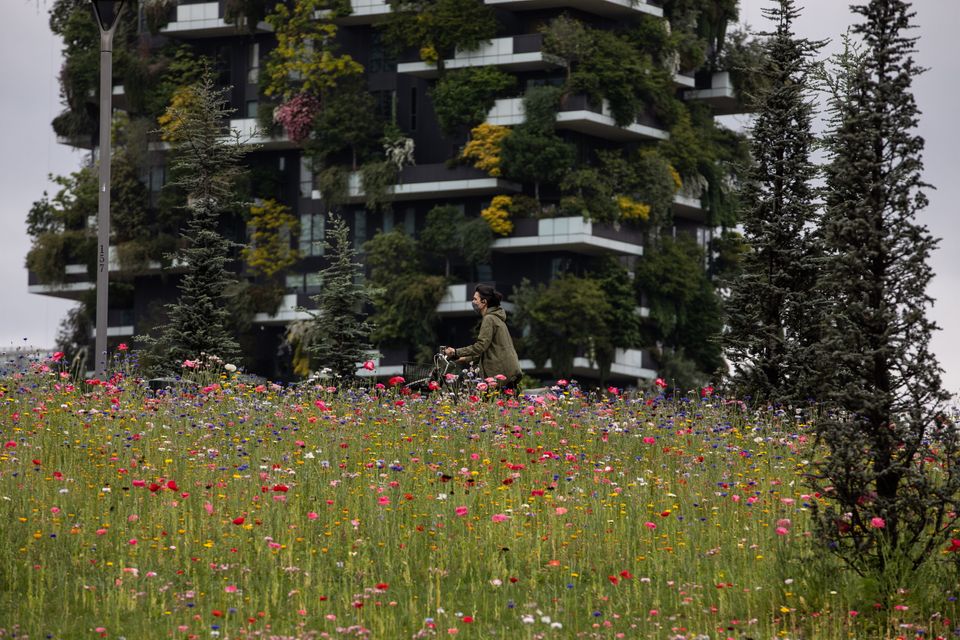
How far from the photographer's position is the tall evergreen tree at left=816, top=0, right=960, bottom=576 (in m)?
15.5

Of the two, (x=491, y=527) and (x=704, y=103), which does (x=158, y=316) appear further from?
(x=491, y=527)

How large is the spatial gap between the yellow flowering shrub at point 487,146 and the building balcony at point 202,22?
43.7ft

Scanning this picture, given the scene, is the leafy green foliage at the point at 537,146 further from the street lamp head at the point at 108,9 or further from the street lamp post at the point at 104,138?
the street lamp head at the point at 108,9

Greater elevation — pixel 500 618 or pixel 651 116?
pixel 651 116

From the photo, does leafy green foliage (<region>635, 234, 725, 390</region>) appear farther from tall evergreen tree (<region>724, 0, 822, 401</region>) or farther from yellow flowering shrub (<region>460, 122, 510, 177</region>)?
tall evergreen tree (<region>724, 0, 822, 401</region>)

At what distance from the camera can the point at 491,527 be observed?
17.4 meters

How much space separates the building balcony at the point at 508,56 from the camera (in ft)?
265

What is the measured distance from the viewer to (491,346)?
2659 cm

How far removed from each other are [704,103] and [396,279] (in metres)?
17.7

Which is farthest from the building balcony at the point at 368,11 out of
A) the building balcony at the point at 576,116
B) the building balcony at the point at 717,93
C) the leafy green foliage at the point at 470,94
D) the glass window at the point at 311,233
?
the building balcony at the point at 717,93

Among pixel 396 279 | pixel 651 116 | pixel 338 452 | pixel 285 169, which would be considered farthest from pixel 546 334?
pixel 338 452

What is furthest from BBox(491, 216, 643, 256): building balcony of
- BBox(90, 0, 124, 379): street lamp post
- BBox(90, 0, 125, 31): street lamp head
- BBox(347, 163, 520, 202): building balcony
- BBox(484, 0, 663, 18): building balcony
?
BBox(90, 0, 125, 31): street lamp head

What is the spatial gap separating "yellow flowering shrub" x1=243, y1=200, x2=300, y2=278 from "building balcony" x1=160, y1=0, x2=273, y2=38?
27.5ft

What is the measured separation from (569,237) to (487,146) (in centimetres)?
499
